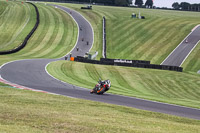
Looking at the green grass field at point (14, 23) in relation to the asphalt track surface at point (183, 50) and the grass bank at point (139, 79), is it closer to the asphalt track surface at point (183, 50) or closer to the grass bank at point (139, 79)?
the grass bank at point (139, 79)

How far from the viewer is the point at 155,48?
71375 millimetres

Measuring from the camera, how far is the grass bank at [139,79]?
34.0 meters

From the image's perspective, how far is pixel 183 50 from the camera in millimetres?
67750

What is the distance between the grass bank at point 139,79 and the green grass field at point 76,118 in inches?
575

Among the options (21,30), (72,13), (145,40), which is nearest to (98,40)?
(145,40)

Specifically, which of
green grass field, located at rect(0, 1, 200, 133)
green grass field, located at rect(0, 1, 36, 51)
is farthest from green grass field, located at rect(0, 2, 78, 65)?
green grass field, located at rect(0, 1, 36, 51)

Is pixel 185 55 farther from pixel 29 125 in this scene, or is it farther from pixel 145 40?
pixel 29 125

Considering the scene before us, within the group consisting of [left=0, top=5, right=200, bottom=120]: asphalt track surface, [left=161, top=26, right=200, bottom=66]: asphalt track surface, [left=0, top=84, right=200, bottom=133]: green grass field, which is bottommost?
[left=161, top=26, right=200, bottom=66]: asphalt track surface

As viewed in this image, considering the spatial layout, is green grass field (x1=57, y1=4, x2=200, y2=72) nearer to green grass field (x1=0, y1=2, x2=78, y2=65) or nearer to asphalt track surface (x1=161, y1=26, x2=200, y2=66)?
asphalt track surface (x1=161, y1=26, x2=200, y2=66)

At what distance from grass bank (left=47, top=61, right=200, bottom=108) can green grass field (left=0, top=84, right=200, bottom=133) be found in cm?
1462

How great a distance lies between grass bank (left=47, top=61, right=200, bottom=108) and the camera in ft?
111

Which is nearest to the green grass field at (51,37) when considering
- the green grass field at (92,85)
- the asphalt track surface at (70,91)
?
the green grass field at (92,85)

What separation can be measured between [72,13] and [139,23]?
2386cm

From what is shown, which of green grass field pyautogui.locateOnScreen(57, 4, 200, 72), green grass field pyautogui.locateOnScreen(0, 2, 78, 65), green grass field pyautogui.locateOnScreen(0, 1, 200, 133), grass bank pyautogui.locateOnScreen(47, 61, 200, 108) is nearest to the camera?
green grass field pyautogui.locateOnScreen(0, 1, 200, 133)
